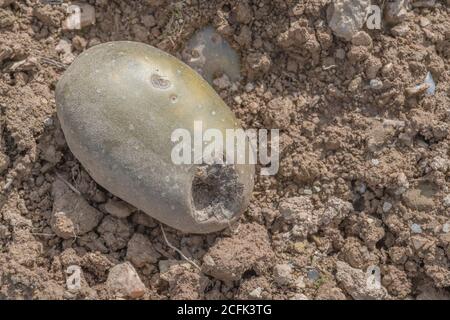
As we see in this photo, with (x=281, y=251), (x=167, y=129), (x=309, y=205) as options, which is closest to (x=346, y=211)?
(x=309, y=205)

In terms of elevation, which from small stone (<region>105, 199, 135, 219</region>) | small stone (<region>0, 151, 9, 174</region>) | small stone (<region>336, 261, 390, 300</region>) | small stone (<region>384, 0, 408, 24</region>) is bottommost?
small stone (<region>336, 261, 390, 300</region>)

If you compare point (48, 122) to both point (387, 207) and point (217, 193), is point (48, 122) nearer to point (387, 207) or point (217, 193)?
point (217, 193)

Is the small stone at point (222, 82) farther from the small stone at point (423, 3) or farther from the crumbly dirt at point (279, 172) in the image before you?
the small stone at point (423, 3)

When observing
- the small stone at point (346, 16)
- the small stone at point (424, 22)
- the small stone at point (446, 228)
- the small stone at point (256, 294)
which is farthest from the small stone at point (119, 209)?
the small stone at point (424, 22)

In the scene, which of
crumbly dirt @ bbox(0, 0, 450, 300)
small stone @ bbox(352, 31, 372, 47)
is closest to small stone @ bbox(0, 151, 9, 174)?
crumbly dirt @ bbox(0, 0, 450, 300)

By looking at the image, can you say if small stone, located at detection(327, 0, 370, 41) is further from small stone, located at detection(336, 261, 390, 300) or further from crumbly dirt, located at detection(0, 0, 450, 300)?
small stone, located at detection(336, 261, 390, 300)
